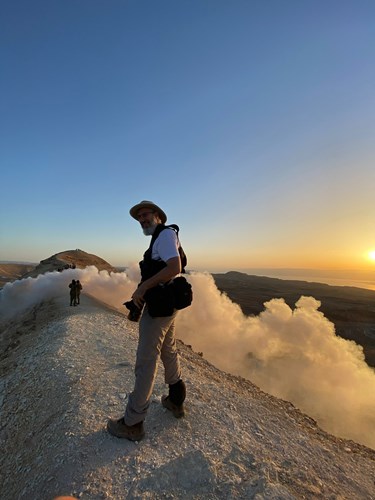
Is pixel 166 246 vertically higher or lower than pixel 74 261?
lower

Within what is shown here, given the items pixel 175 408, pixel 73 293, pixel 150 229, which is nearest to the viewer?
pixel 150 229

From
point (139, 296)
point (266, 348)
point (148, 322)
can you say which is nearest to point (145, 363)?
point (148, 322)

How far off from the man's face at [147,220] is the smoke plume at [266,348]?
17.1 meters

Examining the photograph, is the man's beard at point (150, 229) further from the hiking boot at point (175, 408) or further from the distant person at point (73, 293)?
the distant person at point (73, 293)

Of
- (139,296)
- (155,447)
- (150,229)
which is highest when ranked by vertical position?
(150,229)

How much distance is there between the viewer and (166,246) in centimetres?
371

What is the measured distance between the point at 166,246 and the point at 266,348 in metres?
29.0

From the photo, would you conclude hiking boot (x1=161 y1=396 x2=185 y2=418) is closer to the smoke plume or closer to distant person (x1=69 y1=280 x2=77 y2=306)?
distant person (x1=69 y1=280 x2=77 y2=306)

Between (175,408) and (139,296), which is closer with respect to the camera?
(139,296)

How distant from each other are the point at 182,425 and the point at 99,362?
3.72 m

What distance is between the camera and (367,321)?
6003 cm

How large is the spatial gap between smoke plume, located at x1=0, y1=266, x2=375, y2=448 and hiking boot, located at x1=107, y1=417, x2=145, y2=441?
15938 mm

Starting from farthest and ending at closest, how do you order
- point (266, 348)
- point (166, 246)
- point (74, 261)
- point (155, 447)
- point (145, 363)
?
point (74, 261) → point (266, 348) → point (155, 447) → point (145, 363) → point (166, 246)

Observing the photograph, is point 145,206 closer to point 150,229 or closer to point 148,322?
point 150,229
